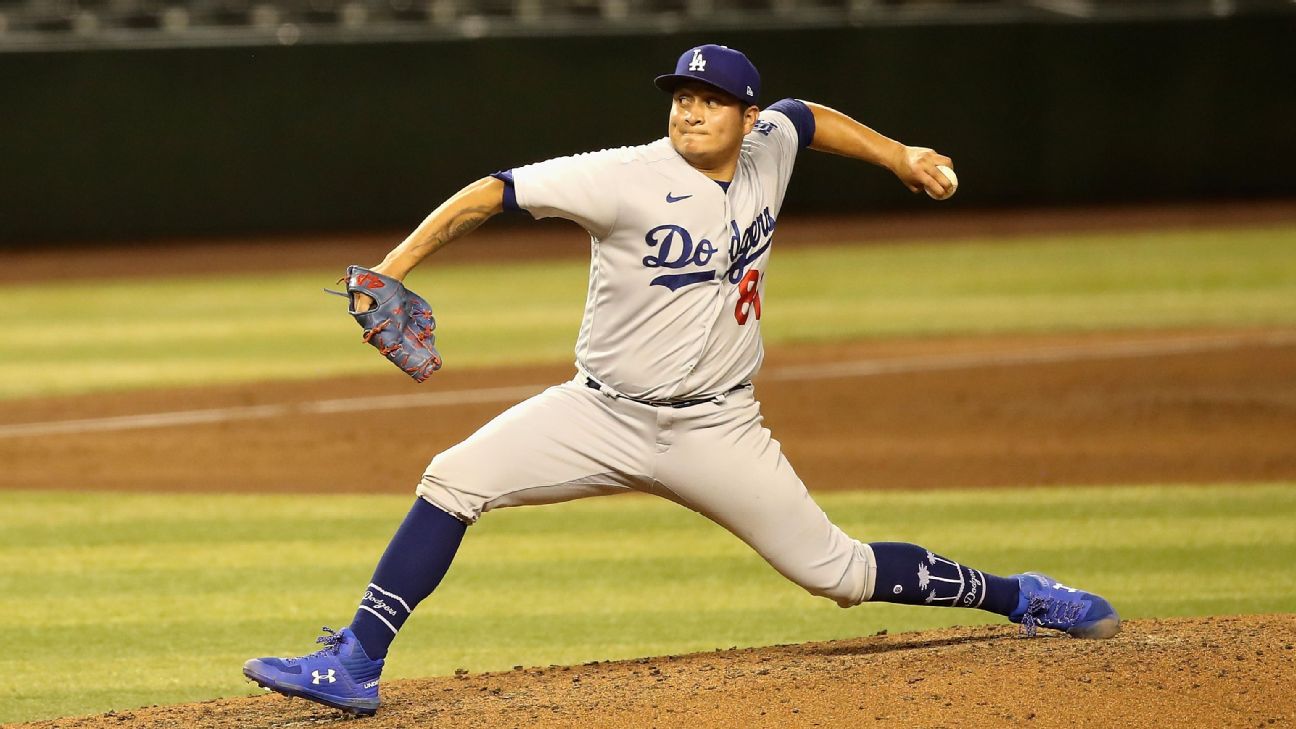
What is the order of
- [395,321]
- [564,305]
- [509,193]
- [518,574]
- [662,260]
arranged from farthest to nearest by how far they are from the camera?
[564,305] < [518,574] < [662,260] < [509,193] < [395,321]

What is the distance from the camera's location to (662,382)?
13.7 ft

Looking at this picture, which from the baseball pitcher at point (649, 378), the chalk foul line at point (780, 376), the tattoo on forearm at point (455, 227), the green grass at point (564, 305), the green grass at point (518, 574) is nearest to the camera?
the tattoo on forearm at point (455, 227)

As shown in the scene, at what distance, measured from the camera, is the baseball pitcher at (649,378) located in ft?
13.2

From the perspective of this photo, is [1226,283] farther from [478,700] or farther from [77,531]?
[478,700]

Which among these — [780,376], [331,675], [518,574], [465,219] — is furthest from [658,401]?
[780,376]

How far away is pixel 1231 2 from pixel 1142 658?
15.2 metres

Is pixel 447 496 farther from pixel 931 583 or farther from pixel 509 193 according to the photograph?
pixel 931 583

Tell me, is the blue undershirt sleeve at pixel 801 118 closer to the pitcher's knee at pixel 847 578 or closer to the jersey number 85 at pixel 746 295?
the jersey number 85 at pixel 746 295

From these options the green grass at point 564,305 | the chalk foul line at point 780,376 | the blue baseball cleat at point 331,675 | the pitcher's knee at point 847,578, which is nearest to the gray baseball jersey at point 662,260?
the pitcher's knee at point 847,578

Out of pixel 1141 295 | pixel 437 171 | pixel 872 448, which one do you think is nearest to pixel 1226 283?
pixel 1141 295

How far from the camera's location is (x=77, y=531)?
7.07m

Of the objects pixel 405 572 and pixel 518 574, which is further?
pixel 518 574

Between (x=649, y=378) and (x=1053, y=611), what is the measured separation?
1.34m

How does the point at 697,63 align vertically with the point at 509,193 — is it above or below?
above
